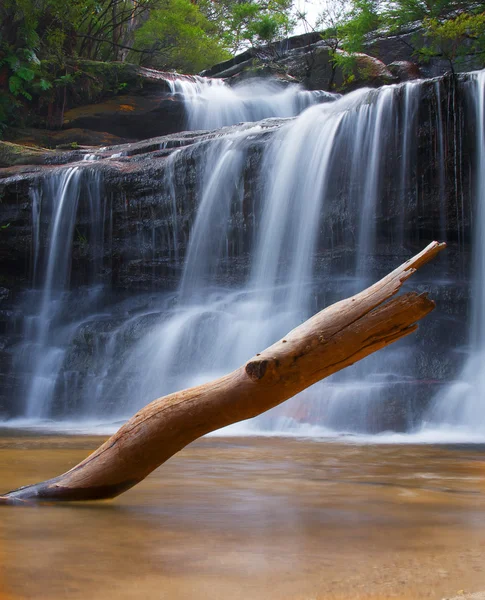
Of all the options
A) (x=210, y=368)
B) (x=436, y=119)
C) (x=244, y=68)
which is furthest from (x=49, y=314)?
(x=244, y=68)

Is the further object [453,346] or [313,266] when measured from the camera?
[313,266]

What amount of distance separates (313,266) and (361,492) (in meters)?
9.74

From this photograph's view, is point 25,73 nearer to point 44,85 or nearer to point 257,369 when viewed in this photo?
point 44,85

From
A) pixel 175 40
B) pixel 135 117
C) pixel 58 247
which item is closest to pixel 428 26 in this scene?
pixel 135 117

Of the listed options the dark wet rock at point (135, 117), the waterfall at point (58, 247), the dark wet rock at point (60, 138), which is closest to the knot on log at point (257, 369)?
the waterfall at point (58, 247)

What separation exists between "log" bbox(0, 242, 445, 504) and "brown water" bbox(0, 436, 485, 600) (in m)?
0.33

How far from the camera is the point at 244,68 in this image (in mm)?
24562

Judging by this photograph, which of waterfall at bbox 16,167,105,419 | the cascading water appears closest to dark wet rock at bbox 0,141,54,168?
waterfall at bbox 16,167,105,419

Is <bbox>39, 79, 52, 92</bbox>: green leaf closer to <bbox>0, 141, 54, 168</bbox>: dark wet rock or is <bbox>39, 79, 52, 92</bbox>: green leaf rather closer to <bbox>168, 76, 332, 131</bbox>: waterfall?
<bbox>168, 76, 332, 131</bbox>: waterfall

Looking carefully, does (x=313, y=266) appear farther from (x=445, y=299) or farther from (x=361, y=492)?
(x=361, y=492)

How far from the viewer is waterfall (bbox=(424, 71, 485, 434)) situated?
30.0ft

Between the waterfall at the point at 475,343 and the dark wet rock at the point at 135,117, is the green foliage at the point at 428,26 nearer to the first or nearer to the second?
the waterfall at the point at 475,343

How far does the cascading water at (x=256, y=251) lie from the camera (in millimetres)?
12211

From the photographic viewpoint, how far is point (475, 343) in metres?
11.5
